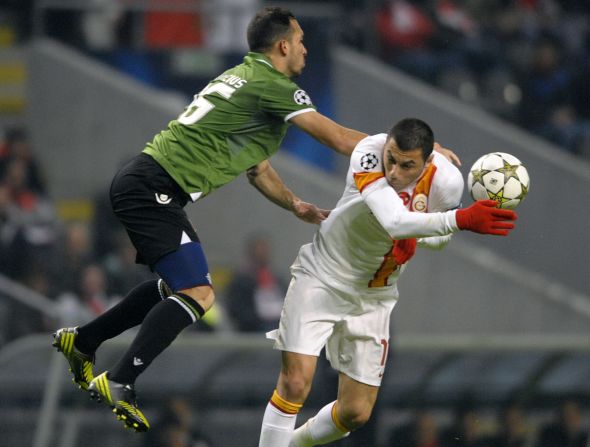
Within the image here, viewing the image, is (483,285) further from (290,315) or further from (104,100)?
(290,315)

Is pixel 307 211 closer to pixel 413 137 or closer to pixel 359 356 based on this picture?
pixel 359 356

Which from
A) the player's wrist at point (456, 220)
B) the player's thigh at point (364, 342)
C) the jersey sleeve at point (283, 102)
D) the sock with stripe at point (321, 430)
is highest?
the jersey sleeve at point (283, 102)

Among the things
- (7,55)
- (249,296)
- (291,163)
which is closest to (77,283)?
(249,296)

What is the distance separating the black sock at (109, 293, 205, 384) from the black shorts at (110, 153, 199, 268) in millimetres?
254

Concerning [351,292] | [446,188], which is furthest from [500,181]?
[351,292]

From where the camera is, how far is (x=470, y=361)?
10.8m

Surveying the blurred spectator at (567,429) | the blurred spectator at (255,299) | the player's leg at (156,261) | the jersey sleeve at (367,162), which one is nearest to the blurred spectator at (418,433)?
the blurred spectator at (567,429)

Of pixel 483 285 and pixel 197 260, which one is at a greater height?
pixel 197 260

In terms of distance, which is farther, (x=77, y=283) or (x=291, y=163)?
(x=291, y=163)

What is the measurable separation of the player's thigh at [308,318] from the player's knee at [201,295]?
0.58 meters

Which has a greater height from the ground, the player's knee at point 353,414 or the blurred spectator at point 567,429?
the player's knee at point 353,414

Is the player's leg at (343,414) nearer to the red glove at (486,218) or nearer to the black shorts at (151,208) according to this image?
the black shorts at (151,208)

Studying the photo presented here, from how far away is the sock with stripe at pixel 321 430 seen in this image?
7652 millimetres

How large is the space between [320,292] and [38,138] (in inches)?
277
